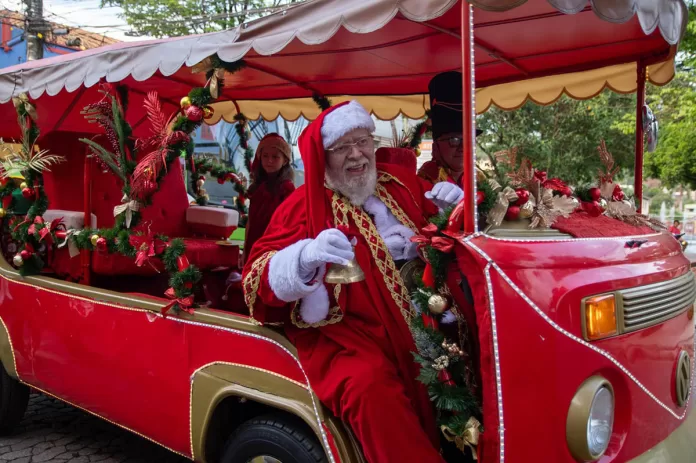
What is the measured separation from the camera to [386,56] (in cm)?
393

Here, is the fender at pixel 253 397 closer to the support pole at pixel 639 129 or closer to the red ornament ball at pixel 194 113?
the red ornament ball at pixel 194 113

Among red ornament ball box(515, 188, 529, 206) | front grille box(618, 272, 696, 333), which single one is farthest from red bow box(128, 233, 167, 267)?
front grille box(618, 272, 696, 333)

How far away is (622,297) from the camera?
1.98 meters

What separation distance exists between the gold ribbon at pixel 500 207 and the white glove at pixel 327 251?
52cm

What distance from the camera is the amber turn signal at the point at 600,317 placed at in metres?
1.89

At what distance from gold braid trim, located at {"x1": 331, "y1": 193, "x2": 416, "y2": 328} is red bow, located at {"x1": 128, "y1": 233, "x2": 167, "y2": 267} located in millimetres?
1036

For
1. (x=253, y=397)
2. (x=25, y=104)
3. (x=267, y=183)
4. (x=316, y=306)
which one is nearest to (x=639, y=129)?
(x=316, y=306)

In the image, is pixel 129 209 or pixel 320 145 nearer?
pixel 320 145

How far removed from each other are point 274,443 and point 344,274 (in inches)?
32.3

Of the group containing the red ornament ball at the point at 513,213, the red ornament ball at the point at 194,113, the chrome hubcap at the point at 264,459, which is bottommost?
the chrome hubcap at the point at 264,459

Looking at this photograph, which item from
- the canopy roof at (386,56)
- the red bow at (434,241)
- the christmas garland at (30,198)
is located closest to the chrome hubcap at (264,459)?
the red bow at (434,241)

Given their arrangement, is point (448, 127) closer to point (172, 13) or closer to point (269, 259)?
point (269, 259)

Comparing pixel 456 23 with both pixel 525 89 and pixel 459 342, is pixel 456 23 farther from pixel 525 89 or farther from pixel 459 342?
pixel 459 342

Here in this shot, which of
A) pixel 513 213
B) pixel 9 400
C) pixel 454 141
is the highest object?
pixel 454 141
